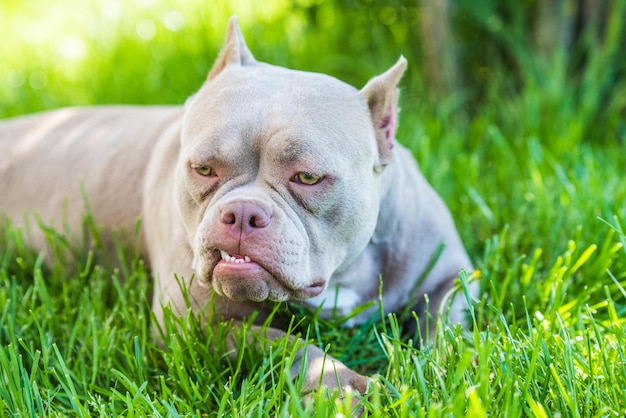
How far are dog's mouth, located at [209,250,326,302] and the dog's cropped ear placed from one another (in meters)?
0.55

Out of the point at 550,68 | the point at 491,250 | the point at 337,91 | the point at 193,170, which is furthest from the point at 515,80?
the point at 193,170

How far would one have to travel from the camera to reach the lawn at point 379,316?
2246 mm

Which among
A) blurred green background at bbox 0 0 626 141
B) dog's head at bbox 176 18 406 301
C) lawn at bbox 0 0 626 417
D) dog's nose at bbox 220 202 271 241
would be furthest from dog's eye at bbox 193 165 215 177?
blurred green background at bbox 0 0 626 141

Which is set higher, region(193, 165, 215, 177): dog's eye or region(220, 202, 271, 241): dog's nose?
region(193, 165, 215, 177): dog's eye

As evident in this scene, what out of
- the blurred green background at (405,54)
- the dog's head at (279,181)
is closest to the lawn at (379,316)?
the blurred green background at (405,54)

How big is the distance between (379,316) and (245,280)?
70 cm

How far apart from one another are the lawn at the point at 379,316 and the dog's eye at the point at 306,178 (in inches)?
18.2

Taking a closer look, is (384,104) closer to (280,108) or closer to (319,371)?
(280,108)

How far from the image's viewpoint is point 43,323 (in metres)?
2.78

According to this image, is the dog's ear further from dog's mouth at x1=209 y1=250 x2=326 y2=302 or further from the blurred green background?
the blurred green background

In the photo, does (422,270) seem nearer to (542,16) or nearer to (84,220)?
(84,220)

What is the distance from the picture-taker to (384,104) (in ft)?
8.70

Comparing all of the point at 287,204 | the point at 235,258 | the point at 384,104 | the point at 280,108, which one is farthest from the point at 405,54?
the point at 235,258

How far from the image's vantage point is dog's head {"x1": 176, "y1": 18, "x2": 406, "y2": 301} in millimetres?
2328
